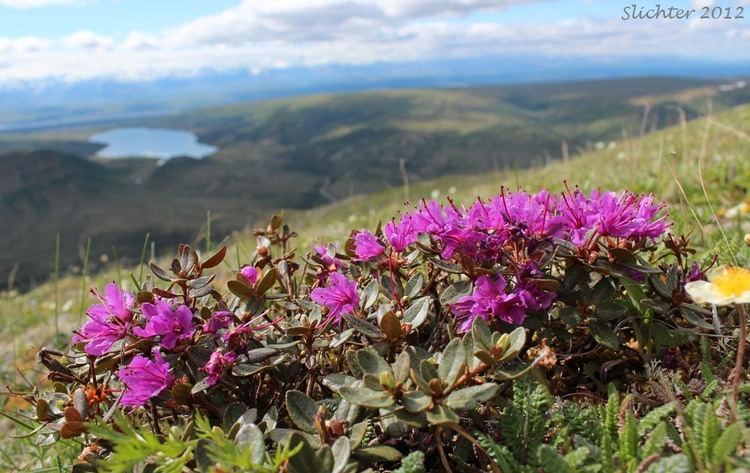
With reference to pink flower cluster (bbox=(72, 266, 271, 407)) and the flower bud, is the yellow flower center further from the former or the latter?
pink flower cluster (bbox=(72, 266, 271, 407))

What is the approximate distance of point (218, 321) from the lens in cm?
218

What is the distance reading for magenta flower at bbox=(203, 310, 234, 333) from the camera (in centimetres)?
214

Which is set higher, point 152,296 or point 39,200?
point 152,296

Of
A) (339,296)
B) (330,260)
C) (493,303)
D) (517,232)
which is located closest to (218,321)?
(339,296)

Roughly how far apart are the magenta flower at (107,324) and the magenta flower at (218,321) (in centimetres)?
28

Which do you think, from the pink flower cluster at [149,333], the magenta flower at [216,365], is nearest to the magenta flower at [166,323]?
the pink flower cluster at [149,333]

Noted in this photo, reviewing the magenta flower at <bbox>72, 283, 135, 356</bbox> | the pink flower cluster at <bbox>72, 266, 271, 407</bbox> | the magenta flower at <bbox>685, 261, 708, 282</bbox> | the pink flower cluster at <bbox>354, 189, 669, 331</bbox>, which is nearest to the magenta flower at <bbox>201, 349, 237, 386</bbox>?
the pink flower cluster at <bbox>72, 266, 271, 407</bbox>

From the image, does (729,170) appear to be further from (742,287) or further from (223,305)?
(223,305)

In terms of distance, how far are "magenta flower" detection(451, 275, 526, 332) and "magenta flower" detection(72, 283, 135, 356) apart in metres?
1.18

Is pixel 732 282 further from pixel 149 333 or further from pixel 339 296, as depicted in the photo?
pixel 149 333

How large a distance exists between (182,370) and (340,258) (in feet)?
2.68

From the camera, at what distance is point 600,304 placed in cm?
213

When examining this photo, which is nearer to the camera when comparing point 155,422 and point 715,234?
point 155,422

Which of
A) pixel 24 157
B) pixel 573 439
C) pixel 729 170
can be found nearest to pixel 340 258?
pixel 573 439
